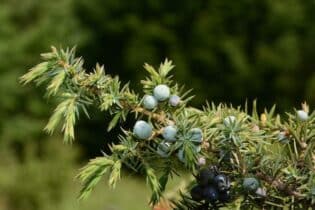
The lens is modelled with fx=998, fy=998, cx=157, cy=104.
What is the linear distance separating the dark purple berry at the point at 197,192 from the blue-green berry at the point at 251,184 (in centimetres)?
8

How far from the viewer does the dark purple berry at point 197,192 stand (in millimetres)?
1422

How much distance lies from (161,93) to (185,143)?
10 cm

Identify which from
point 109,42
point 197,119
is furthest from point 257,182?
point 109,42

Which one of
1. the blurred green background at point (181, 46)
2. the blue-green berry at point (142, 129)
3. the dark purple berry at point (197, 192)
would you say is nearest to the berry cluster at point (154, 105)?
the blue-green berry at point (142, 129)

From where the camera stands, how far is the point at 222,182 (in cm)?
139

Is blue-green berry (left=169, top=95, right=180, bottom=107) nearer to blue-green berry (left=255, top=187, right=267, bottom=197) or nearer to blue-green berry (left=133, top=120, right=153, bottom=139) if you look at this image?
blue-green berry (left=133, top=120, right=153, bottom=139)

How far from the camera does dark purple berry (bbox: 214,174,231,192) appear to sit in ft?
4.53

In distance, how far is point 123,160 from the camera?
137 centimetres

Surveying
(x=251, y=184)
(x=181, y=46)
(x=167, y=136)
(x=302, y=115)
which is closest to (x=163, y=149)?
(x=167, y=136)

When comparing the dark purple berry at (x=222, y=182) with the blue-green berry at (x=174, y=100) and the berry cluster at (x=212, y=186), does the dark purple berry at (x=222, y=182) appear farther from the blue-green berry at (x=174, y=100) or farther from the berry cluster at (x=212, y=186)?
the blue-green berry at (x=174, y=100)

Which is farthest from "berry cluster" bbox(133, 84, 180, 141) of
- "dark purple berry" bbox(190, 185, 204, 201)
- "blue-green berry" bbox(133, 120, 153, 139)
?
"dark purple berry" bbox(190, 185, 204, 201)

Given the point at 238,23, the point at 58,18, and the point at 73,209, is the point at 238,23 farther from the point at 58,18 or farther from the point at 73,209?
the point at 73,209

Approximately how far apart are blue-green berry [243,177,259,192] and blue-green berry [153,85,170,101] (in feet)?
0.53

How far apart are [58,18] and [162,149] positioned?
18.9 meters
